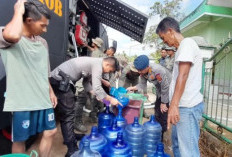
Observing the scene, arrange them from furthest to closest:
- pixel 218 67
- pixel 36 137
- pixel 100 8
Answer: pixel 100 8
pixel 218 67
pixel 36 137

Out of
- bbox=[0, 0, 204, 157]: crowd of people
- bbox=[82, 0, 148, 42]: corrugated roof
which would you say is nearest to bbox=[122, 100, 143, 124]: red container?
bbox=[0, 0, 204, 157]: crowd of people

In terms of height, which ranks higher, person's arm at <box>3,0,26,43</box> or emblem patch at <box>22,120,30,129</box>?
person's arm at <box>3,0,26,43</box>

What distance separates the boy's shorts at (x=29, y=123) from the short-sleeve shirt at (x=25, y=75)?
0.21ft

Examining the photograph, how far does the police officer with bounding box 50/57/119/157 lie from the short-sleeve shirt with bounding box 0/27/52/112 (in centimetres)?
65

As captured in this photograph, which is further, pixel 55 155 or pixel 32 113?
pixel 55 155

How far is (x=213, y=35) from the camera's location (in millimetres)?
10664

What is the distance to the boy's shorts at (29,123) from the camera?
1733 millimetres

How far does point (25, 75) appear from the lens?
1.80 metres

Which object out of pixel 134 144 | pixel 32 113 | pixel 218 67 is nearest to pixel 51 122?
pixel 32 113

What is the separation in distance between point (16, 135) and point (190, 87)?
1805mm

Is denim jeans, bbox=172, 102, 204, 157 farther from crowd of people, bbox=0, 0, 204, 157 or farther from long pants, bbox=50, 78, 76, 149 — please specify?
long pants, bbox=50, 78, 76, 149

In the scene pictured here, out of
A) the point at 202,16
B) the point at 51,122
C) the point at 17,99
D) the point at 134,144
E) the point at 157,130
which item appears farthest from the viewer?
the point at 202,16

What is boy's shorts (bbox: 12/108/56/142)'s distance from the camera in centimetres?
173

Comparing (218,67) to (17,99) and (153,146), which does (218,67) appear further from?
(17,99)
